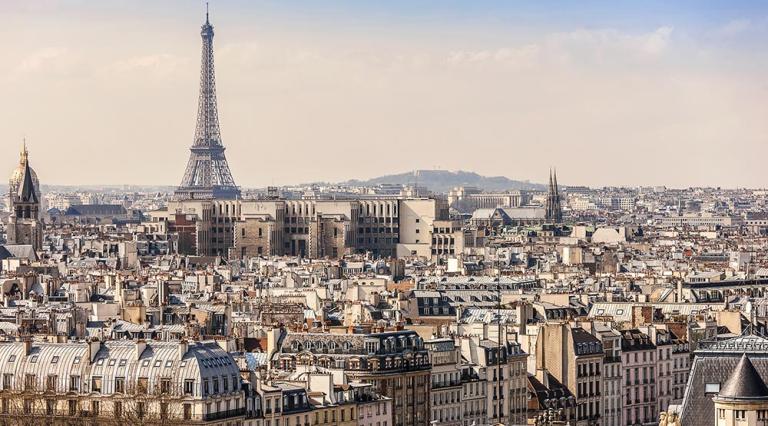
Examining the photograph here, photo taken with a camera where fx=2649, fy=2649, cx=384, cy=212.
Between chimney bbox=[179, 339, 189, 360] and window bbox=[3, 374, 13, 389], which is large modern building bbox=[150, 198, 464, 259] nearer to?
window bbox=[3, 374, 13, 389]

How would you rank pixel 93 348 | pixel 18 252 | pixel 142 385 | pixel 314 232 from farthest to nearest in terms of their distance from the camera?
pixel 314 232 → pixel 18 252 → pixel 93 348 → pixel 142 385

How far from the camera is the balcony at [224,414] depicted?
61312mm

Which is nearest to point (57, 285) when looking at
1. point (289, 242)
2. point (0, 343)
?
point (0, 343)

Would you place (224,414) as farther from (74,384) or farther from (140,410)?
(74,384)

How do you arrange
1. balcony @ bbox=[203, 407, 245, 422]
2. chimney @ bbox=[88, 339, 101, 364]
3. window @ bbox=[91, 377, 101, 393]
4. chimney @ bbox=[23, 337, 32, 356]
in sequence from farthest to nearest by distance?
chimney @ bbox=[23, 337, 32, 356] < chimney @ bbox=[88, 339, 101, 364] < window @ bbox=[91, 377, 101, 393] < balcony @ bbox=[203, 407, 245, 422]

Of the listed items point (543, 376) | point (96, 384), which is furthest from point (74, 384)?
point (543, 376)

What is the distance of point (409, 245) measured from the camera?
197 metres

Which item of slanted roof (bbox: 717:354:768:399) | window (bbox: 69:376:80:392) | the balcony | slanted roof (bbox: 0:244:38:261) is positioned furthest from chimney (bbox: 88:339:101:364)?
slanted roof (bbox: 0:244:38:261)

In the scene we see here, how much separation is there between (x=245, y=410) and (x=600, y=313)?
37.8 m

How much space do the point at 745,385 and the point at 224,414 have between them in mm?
21561

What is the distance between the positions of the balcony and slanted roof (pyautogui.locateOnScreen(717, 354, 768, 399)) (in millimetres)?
20717

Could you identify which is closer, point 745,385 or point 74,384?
point 745,385

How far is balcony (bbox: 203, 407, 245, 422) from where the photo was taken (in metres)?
61.3

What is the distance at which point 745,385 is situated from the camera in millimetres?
42500
